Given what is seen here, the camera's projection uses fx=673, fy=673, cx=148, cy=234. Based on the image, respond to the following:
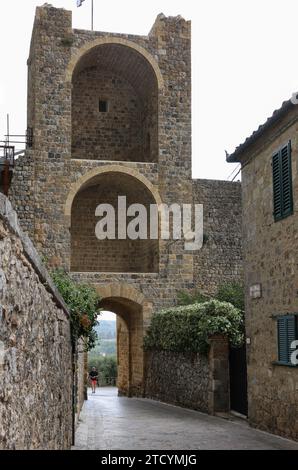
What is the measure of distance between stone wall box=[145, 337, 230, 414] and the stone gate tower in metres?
2.74

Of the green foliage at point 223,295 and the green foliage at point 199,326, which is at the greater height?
the green foliage at point 223,295

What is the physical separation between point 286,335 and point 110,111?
1781 cm

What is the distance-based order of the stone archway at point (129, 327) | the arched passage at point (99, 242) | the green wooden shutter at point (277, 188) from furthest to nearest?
the arched passage at point (99, 242), the stone archway at point (129, 327), the green wooden shutter at point (277, 188)

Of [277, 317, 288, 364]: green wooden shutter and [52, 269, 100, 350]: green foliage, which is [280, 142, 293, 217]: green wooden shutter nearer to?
[277, 317, 288, 364]: green wooden shutter

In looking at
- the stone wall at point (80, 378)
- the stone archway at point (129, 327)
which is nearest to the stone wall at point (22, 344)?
the stone wall at point (80, 378)

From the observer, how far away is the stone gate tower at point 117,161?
2327cm

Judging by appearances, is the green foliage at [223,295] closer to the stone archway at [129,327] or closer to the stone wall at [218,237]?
the stone wall at [218,237]

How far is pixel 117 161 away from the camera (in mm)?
24531

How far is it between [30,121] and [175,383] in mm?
11313

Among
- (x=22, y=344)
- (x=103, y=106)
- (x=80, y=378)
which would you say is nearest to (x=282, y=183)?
(x=22, y=344)

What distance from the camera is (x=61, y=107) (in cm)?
2389

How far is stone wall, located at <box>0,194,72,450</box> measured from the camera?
10.3 feet

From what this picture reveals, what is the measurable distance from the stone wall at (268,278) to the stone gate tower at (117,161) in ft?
32.5
